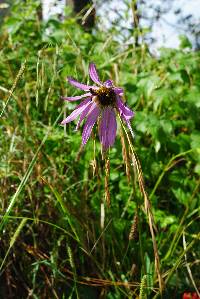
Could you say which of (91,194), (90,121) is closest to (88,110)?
(90,121)

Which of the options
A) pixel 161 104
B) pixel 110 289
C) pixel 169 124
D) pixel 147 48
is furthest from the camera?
pixel 147 48

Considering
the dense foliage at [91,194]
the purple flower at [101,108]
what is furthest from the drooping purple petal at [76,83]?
the dense foliage at [91,194]

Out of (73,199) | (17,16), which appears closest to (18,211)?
(73,199)

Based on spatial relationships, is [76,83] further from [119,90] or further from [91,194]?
[91,194]

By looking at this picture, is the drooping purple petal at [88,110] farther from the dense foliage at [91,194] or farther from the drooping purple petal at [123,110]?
the dense foliage at [91,194]

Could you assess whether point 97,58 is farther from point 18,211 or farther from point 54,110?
point 18,211

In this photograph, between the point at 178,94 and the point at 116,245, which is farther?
the point at 178,94
